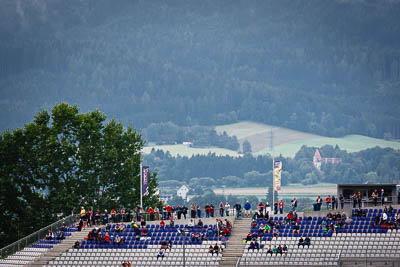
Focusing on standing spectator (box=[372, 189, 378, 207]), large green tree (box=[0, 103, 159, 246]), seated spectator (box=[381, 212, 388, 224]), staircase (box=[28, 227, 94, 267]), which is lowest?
staircase (box=[28, 227, 94, 267])

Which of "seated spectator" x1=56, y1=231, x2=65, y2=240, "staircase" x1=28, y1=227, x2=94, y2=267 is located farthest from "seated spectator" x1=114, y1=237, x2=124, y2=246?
"seated spectator" x1=56, y1=231, x2=65, y2=240

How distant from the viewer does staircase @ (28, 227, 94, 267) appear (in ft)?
182

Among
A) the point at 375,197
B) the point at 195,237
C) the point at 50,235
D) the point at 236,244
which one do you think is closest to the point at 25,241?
the point at 50,235

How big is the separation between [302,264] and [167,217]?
52.0 feet

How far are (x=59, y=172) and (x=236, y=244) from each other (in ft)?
87.1

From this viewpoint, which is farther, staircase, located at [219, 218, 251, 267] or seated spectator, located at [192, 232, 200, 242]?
seated spectator, located at [192, 232, 200, 242]

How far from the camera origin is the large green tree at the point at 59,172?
236 feet

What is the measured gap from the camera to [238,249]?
52.1m

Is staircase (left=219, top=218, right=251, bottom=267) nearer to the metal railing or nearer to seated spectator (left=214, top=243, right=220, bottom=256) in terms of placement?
seated spectator (left=214, top=243, right=220, bottom=256)

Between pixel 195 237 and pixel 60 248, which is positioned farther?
pixel 60 248

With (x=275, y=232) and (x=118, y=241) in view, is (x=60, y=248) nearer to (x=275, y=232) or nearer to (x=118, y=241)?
(x=118, y=241)

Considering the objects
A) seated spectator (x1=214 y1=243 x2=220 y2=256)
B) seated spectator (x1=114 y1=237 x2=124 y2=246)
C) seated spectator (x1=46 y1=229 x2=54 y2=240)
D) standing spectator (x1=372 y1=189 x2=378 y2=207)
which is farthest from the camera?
seated spectator (x1=46 y1=229 x2=54 y2=240)

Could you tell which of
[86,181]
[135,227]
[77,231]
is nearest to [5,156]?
[86,181]

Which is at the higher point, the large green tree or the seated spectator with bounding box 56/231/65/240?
the large green tree
